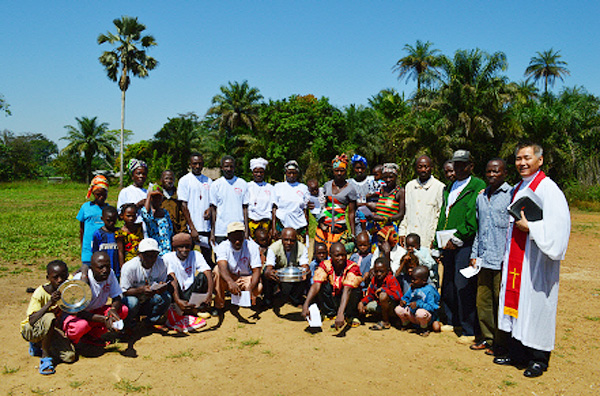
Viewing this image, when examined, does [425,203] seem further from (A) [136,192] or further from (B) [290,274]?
(A) [136,192]

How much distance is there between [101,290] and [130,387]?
1.23m

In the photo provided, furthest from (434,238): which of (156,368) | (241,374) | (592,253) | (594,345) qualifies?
(592,253)

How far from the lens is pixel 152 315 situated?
18.0 ft

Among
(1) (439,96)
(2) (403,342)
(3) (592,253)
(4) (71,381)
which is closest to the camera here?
(4) (71,381)

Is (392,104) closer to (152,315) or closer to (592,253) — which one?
(592,253)

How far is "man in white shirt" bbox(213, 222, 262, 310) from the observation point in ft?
19.4

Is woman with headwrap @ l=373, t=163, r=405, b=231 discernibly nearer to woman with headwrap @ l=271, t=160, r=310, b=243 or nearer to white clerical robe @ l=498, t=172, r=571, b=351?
woman with headwrap @ l=271, t=160, r=310, b=243

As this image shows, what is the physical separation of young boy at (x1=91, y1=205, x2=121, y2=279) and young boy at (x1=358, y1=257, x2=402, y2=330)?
10.7 ft

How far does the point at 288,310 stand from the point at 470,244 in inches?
108

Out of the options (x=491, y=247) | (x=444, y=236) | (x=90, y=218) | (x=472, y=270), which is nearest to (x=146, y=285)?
(x=90, y=218)

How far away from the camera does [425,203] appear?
6.00 m

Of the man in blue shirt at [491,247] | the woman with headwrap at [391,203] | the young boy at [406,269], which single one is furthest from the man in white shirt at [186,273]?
the man in blue shirt at [491,247]

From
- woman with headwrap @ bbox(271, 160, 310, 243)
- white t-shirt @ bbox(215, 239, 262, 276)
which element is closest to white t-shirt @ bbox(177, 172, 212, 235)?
white t-shirt @ bbox(215, 239, 262, 276)

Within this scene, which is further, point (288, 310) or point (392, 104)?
point (392, 104)
